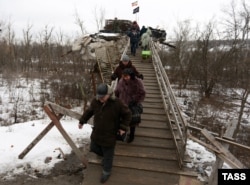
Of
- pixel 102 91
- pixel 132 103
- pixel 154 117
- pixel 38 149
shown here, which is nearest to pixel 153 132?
pixel 154 117

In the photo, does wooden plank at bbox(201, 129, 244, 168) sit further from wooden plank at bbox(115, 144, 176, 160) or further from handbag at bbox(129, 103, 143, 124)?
handbag at bbox(129, 103, 143, 124)

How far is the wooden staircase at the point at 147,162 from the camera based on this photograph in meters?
4.88

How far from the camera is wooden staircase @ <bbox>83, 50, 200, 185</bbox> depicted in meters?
4.88

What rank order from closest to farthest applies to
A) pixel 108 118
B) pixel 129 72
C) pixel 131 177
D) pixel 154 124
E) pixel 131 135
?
pixel 108 118, pixel 131 177, pixel 129 72, pixel 131 135, pixel 154 124

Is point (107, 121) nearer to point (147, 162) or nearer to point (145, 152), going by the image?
point (147, 162)

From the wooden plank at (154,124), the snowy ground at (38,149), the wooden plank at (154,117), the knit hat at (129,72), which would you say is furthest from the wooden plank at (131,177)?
the wooden plank at (154,117)

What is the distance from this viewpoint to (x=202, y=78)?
26578 mm

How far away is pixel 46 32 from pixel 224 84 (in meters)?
27.5

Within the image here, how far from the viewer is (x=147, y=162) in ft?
17.7

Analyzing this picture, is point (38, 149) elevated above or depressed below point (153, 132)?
below

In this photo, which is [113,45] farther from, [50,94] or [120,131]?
[120,131]

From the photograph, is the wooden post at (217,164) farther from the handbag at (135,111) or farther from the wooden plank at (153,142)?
the handbag at (135,111)

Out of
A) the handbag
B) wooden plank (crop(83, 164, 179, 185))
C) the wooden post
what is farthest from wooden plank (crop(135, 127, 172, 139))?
the wooden post

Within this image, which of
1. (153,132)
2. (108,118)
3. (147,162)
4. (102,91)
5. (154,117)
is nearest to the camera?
(102,91)
